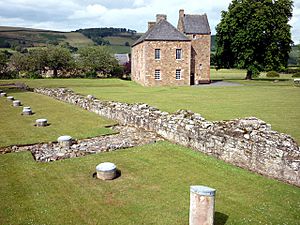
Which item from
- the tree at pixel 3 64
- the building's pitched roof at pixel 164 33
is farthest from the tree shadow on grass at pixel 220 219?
the tree at pixel 3 64

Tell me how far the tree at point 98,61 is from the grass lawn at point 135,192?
5960 centimetres

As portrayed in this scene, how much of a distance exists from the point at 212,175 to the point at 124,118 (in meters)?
10.4

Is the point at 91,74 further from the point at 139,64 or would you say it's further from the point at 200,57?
the point at 200,57

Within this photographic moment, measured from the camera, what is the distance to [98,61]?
236ft

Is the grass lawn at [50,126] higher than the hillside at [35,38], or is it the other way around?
the hillside at [35,38]

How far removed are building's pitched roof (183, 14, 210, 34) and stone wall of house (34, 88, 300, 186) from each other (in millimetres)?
40977

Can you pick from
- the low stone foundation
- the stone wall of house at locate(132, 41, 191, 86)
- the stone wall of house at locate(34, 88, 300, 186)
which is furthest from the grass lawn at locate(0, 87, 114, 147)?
the stone wall of house at locate(132, 41, 191, 86)

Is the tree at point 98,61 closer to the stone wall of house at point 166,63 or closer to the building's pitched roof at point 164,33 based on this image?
the stone wall of house at point 166,63

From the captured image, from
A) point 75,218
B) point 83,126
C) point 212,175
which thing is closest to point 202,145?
point 212,175

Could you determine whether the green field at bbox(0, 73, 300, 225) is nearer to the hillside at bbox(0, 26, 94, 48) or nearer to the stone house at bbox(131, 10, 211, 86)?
the stone house at bbox(131, 10, 211, 86)

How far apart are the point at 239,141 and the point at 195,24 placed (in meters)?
49.0

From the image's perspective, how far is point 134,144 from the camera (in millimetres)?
15398

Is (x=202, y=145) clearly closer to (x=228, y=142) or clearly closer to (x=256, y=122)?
(x=228, y=142)

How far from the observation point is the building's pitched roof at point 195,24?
56.7 m
